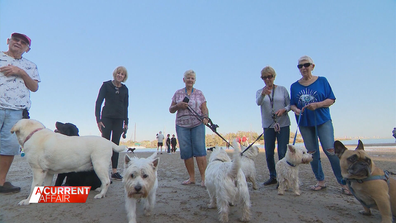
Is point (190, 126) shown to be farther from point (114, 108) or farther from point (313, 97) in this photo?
→ point (313, 97)

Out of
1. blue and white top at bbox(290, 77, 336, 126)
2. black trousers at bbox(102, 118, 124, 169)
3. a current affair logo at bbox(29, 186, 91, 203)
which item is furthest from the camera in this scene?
black trousers at bbox(102, 118, 124, 169)

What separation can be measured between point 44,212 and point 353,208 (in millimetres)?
4434

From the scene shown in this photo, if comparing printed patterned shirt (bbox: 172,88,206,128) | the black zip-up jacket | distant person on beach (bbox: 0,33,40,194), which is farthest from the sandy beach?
the black zip-up jacket

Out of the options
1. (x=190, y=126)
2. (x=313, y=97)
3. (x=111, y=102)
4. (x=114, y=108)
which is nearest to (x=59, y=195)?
(x=114, y=108)

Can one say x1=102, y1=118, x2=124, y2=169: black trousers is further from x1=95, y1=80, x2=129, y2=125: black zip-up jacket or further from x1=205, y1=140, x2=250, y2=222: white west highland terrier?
x1=205, y1=140, x2=250, y2=222: white west highland terrier

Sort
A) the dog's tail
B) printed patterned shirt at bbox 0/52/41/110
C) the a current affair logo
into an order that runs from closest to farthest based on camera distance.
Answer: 1. the dog's tail
2. the a current affair logo
3. printed patterned shirt at bbox 0/52/41/110

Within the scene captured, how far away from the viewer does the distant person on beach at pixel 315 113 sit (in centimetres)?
395

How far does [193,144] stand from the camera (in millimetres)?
4762

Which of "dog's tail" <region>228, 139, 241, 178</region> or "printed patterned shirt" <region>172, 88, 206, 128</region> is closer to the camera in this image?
"dog's tail" <region>228, 139, 241, 178</region>

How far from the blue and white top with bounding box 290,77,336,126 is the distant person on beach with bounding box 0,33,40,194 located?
5.23 m

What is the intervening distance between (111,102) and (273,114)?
3819mm

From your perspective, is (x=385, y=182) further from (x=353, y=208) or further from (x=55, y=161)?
(x=55, y=161)

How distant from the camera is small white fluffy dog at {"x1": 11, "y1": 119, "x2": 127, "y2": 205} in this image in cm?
328

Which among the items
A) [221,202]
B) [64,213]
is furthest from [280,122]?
[64,213]
